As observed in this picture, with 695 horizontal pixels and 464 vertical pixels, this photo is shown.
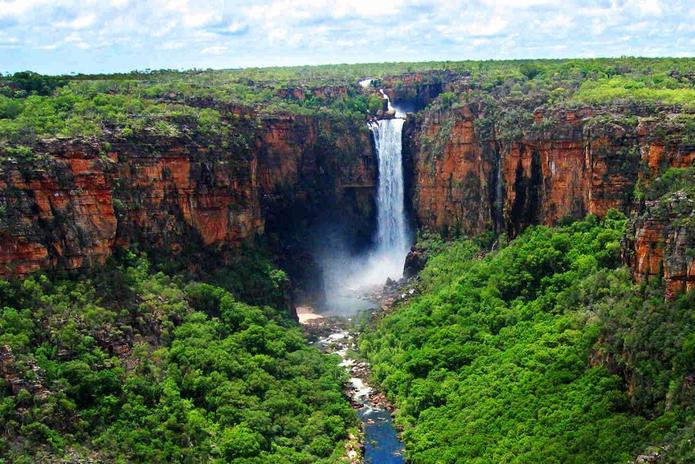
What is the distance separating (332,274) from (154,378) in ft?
144

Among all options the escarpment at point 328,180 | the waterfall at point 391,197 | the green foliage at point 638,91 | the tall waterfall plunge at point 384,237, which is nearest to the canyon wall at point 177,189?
the escarpment at point 328,180

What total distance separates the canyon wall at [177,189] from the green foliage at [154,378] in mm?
2629

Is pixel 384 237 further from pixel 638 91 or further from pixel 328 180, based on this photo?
pixel 638 91

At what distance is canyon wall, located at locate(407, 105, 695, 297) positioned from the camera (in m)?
52.9

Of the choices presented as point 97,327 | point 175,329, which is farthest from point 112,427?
point 175,329

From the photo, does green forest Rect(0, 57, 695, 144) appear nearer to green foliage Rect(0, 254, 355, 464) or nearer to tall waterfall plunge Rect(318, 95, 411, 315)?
tall waterfall plunge Rect(318, 95, 411, 315)

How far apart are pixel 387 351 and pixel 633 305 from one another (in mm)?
23504

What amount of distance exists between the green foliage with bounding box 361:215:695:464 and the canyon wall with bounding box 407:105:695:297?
201 centimetres

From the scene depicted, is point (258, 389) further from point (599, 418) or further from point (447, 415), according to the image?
point (599, 418)

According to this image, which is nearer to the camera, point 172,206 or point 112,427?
point 112,427

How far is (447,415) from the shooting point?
198 ft

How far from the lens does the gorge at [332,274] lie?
5088 cm

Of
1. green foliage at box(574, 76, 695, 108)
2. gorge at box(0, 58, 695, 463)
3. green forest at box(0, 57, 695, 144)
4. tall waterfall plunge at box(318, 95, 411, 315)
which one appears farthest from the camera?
tall waterfall plunge at box(318, 95, 411, 315)

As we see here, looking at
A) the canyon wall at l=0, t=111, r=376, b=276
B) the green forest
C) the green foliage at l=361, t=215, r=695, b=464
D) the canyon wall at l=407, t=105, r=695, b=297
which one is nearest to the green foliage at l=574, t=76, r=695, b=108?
the green forest
